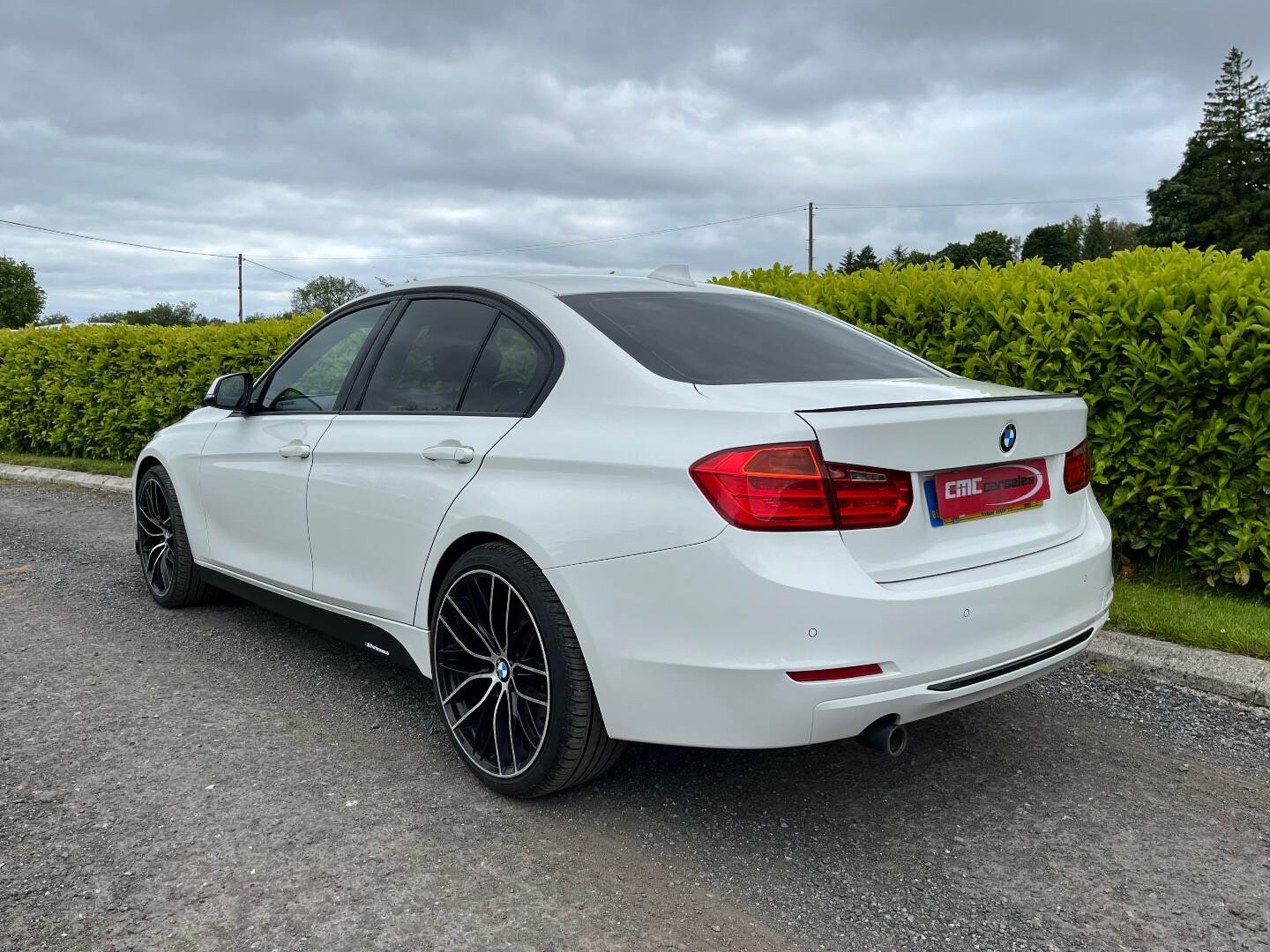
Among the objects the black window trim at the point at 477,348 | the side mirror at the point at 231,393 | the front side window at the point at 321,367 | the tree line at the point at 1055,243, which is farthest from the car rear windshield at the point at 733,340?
the tree line at the point at 1055,243

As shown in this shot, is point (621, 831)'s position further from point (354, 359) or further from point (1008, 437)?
point (354, 359)

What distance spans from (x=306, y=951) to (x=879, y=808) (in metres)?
1.70

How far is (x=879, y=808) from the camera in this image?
319 cm

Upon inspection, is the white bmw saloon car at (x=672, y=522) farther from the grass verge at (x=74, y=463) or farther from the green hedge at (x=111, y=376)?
the grass verge at (x=74, y=463)

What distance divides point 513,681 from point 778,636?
102 cm

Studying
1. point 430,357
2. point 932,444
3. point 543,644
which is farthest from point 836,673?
point 430,357

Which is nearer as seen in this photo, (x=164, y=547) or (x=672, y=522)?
(x=672, y=522)

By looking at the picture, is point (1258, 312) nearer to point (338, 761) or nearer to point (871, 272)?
point (871, 272)

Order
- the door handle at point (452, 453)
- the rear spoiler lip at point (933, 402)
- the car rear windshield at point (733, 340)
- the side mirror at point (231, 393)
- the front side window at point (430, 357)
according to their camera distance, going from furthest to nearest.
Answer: the side mirror at point (231, 393) → the front side window at point (430, 357) → the door handle at point (452, 453) → the car rear windshield at point (733, 340) → the rear spoiler lip at point (933, 402)

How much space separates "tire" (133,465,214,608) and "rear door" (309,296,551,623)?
1580mm

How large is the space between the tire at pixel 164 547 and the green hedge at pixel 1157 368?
14.0 ft

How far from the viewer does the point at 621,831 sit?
3057 millimetres

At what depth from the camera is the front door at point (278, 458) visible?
13.6ft

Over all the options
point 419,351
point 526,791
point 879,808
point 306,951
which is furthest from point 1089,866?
point 419,351
